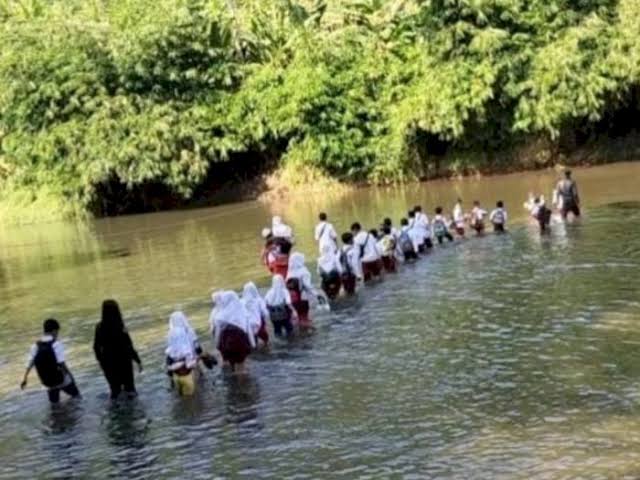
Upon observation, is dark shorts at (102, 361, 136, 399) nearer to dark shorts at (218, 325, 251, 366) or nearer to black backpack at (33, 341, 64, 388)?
black backpack at (33, 341, 64, 388)

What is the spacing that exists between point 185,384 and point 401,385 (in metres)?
2.86

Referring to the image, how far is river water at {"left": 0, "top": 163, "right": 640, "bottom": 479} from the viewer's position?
10.1 meters

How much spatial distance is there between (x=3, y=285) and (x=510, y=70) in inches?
952

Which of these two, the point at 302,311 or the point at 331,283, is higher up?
the point at 331,283

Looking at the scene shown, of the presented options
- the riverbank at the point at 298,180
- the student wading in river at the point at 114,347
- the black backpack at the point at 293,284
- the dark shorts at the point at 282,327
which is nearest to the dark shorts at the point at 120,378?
the student wading in river at the point at 114,347

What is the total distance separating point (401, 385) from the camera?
1251cm

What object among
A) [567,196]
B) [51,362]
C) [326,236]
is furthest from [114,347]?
[567,196]

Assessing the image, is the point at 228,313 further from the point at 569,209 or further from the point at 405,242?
the point at 569,209

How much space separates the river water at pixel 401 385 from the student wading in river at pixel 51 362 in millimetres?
311

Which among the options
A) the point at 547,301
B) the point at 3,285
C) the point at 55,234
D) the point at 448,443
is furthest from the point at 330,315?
the point at 55,234

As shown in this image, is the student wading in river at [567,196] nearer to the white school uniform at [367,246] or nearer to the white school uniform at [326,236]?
the white school uniform at [367,246]

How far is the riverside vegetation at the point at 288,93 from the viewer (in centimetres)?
4362

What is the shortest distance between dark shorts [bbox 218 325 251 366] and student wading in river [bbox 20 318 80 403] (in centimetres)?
209

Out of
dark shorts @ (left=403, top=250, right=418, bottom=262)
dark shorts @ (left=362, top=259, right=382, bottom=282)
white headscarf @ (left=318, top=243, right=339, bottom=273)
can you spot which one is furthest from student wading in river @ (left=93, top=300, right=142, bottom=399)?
dark shorts @ (left=403, top=250, right=418, bottom=262)
